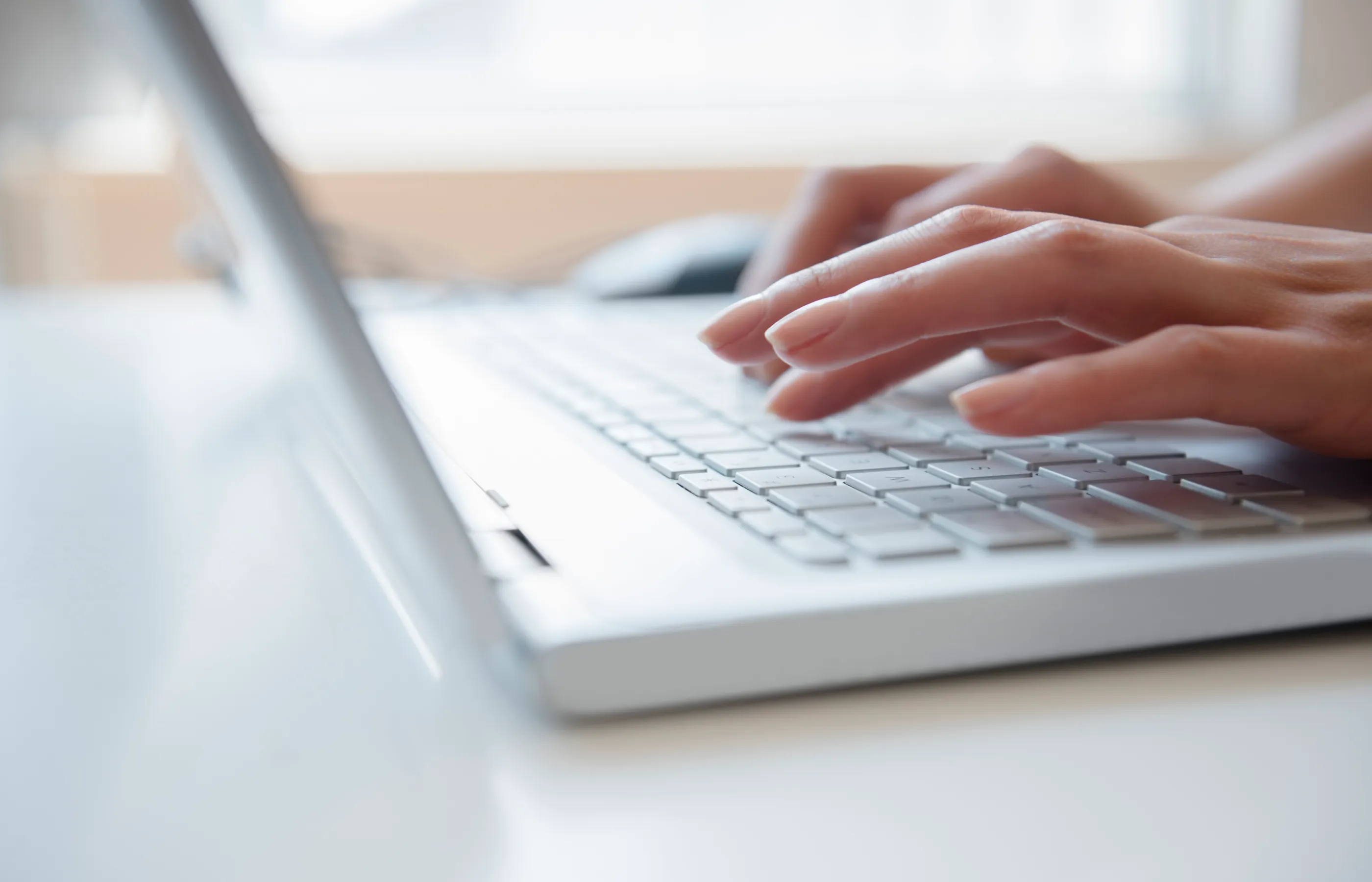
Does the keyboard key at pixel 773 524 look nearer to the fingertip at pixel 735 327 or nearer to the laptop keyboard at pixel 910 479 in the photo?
the laptop keyboard at pixel 910 479

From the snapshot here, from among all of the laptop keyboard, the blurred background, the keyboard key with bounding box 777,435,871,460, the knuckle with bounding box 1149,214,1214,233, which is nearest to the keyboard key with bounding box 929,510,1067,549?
the laptop keyboard

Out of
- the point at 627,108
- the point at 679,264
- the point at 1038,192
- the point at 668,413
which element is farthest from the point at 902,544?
the point at 627,108

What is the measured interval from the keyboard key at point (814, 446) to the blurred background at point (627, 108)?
38.1 inches

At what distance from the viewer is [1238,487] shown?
0.35m

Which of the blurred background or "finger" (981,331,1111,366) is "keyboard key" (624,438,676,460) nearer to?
"finger" (981,331,1111,366)

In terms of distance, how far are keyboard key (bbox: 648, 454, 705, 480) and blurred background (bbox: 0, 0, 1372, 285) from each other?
39.0 inches

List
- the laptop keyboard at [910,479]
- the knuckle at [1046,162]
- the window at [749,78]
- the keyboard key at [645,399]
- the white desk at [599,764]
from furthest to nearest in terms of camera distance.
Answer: the window at [749,78]
the knuckle at [1046,162]
the keyboard key at [645,399]
the laptop keyboard at [910,479]
the white desk at [599,764]

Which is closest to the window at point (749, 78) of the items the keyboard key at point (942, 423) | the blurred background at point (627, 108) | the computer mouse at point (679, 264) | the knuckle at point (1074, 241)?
→ the blurred background at point (627, 108)

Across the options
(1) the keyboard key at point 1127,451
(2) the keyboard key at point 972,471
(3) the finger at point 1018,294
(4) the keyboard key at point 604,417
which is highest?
(3) the finger at point 1018,294

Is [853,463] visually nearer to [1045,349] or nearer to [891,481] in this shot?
[891,481]

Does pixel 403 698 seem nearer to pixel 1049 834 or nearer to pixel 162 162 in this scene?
pixel 1049 834

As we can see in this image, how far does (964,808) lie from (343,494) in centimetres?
30

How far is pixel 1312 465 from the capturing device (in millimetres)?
395

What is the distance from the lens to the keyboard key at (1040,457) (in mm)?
395
